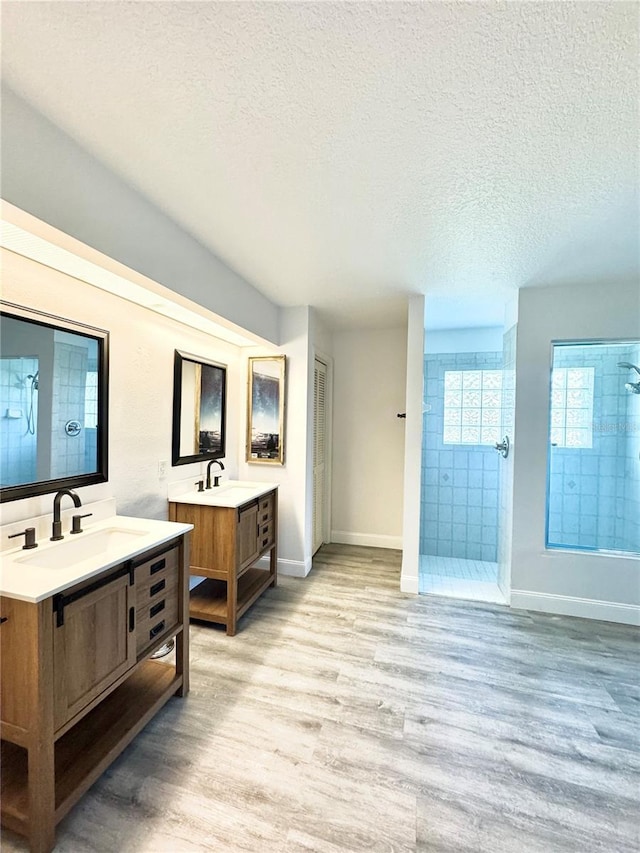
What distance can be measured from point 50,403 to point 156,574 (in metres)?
0.98

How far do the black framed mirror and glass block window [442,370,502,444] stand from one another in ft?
8.62

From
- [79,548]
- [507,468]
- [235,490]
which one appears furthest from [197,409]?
[507,468]

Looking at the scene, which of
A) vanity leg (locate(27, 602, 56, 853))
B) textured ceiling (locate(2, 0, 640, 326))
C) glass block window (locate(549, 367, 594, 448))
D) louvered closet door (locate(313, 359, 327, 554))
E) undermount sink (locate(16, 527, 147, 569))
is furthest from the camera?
louvered closet door (locate(313, 359, 327, 554))

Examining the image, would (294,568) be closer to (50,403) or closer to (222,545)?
(222,545)

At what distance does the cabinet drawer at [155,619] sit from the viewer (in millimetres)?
1593

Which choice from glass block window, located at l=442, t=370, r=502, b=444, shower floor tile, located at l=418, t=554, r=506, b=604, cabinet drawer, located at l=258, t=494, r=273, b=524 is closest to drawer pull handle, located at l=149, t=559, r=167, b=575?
cabinet drawer, located at l=258, t=494, r=273, b=524

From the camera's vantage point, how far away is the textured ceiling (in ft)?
3.04

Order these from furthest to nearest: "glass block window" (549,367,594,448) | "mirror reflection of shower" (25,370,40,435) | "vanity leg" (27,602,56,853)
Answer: "glass block window" (549,367,594,448) < "mirror reflection of shower" (25,370,40,435) < "vanity leg" (27,602,56,853)

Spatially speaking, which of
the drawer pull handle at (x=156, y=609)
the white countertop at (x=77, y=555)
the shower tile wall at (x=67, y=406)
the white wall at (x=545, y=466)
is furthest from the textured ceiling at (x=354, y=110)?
the drawer pull handle at (x=156, y=609)

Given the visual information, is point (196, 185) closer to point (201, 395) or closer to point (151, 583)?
point (201, 395)

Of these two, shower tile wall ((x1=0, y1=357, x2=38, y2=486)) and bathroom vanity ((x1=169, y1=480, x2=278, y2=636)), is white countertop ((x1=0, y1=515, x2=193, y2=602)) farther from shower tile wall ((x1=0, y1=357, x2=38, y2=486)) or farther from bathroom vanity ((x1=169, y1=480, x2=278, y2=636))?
bathroom vanity ((x1=169, y1=480, x2=278, y2=636))

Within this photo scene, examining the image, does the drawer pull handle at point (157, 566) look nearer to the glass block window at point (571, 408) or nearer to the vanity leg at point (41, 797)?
the vanity leg at point (41, 797)

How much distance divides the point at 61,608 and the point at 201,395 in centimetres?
193

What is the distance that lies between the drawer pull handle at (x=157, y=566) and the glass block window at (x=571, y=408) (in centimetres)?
295
